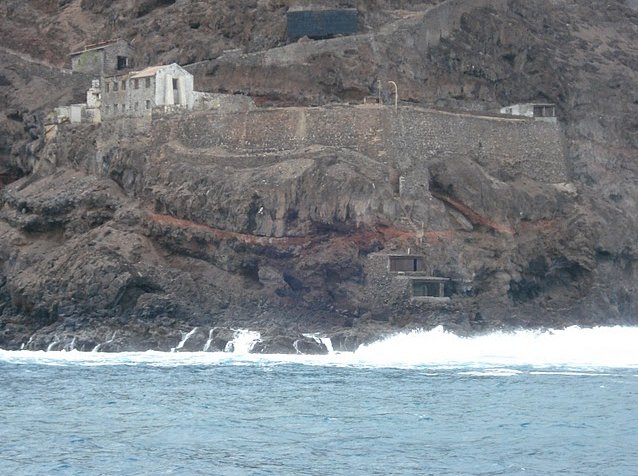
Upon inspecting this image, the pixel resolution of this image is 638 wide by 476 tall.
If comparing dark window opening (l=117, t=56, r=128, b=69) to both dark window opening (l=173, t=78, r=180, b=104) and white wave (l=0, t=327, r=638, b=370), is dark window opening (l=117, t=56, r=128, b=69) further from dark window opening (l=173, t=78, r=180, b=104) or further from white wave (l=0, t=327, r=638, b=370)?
white wave (l=0, t=327, r=638, b=370)

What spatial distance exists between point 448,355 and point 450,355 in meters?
0.11

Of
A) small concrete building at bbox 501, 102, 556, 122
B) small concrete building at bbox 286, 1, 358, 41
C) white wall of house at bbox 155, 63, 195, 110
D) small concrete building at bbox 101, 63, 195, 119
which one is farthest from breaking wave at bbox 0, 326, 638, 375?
small concrete building at bbox 286, 1, 358, 41

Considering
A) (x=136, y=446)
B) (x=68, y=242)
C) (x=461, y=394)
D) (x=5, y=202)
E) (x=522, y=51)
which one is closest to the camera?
(x=136, y=446)

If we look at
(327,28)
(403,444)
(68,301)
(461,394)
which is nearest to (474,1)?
(327,28)

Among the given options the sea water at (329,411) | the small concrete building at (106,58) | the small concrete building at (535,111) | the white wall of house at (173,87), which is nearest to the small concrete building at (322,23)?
the white wall of house at (173,87)

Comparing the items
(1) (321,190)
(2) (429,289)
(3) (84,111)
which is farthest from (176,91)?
(2) (429,289)

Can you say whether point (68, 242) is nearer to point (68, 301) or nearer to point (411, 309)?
point (68, 301)

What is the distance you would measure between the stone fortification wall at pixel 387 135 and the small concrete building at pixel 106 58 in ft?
36.4

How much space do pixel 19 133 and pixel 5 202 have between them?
A: 20.1 feet

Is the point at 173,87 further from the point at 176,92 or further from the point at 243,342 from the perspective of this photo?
the point at 243,342

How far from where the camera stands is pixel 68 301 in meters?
68.2

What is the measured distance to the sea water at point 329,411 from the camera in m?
42.8

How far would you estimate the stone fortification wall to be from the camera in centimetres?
7194

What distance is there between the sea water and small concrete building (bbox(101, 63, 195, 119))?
15273 mm
